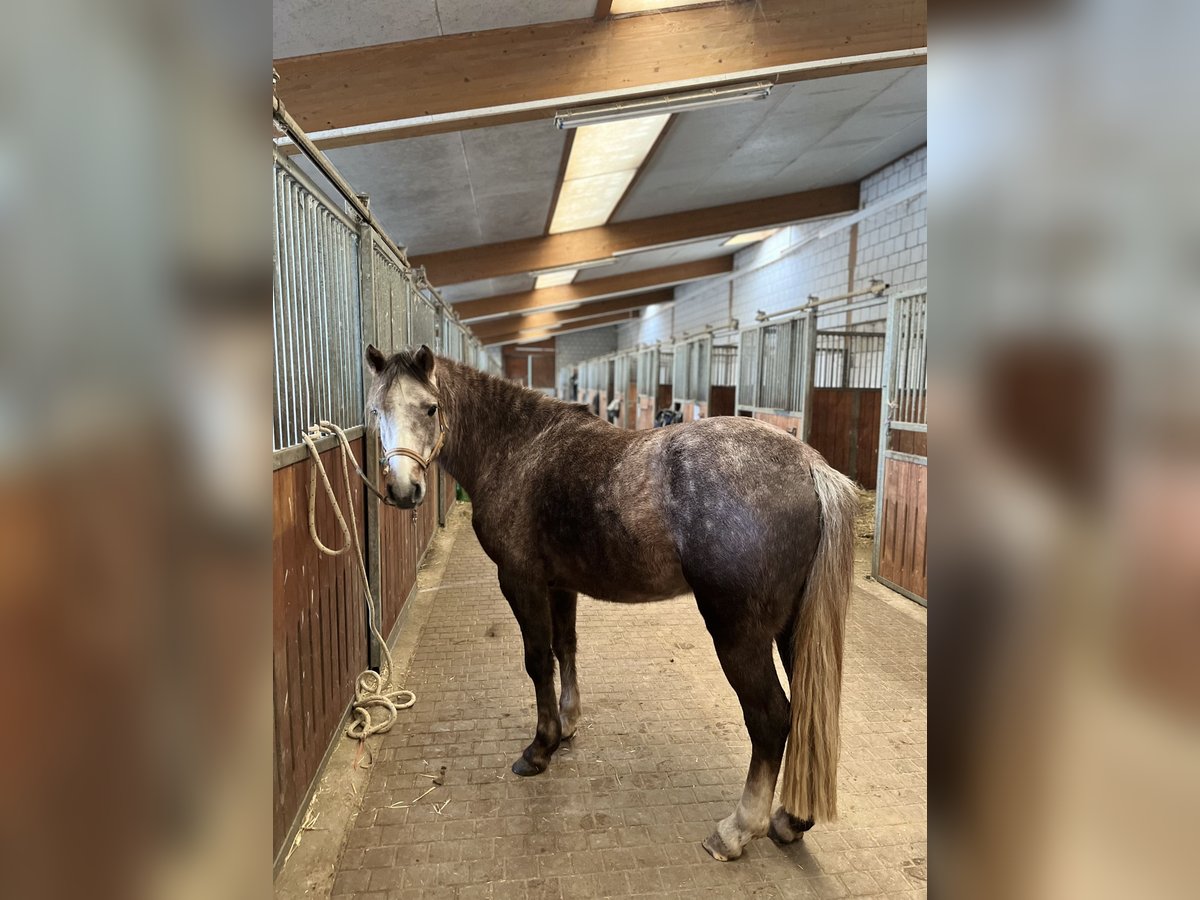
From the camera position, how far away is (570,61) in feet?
10.2

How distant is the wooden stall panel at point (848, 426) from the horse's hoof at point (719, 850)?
15.4ft

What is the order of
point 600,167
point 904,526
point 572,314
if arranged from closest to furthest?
point 904,526, point 600,167, point 572,314

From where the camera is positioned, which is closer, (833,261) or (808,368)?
(808,368)

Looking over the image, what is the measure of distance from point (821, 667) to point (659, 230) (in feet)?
22.4

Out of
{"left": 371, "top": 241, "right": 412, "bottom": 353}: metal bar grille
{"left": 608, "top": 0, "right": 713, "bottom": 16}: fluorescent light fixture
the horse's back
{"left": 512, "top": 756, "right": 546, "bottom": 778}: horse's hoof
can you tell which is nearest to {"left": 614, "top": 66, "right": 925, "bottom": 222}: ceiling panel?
{"left": 608, "top": 0, "right": 713, "bottom": 16}: fluorescent light fixture

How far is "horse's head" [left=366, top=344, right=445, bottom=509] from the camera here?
1887 mm

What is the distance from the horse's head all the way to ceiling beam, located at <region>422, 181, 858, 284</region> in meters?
5.33

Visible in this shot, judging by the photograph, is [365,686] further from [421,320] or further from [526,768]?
[421,320]

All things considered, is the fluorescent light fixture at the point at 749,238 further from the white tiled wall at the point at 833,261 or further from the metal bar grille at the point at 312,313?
the metal bar grille at the point at 312,313

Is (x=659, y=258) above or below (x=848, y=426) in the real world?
above

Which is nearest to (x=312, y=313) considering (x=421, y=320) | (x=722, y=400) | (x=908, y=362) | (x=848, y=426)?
(x=421, y=320)

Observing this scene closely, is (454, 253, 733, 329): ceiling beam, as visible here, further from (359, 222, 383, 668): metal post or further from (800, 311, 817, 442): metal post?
(359, 222, 383, 668): metal post
